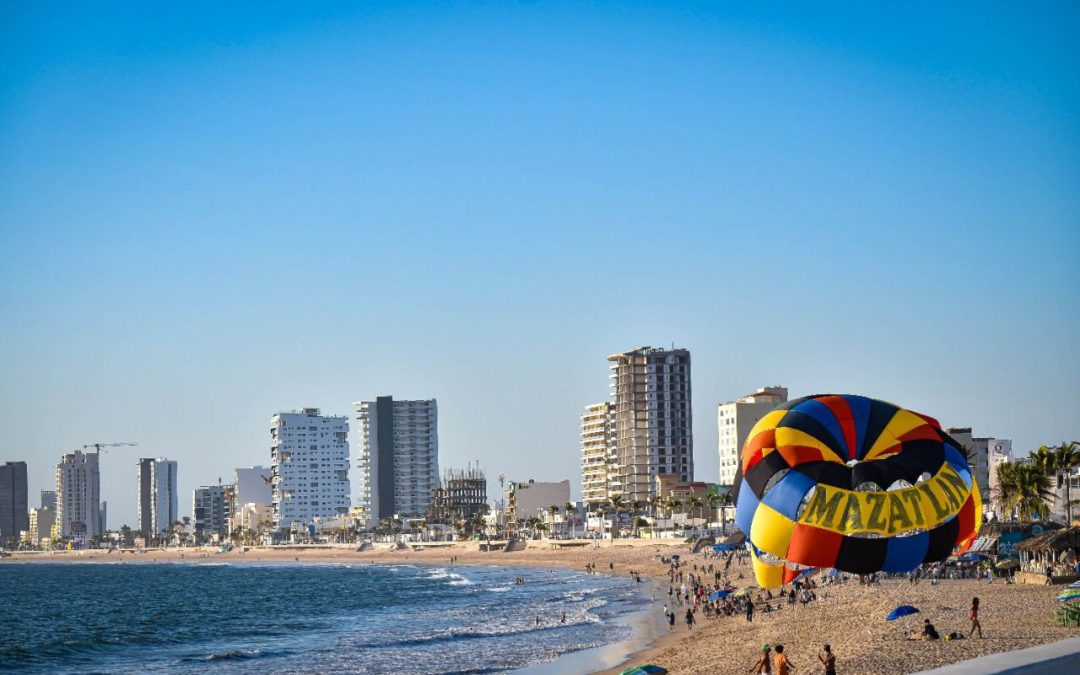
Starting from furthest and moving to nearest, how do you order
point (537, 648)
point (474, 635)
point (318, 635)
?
point (318, 635) → point (474, 635) → point (537, 648)

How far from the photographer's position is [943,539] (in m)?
27.6

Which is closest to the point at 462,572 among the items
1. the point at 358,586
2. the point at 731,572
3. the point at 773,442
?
the point at 358,586

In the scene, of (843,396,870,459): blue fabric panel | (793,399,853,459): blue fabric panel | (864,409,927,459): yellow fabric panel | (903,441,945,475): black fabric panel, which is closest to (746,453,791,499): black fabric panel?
(793,399,853,459): blue fabric panel

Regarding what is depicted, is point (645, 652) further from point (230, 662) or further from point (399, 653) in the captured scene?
point (230, 662)

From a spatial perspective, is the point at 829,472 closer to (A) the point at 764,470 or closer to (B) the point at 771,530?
(A) the point at 764,470

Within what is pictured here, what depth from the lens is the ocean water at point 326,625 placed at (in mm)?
58094

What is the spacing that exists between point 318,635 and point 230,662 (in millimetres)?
13851

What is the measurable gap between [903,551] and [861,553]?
3.12 feet

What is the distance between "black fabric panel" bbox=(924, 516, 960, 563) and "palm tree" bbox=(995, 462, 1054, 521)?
5240 centimetres

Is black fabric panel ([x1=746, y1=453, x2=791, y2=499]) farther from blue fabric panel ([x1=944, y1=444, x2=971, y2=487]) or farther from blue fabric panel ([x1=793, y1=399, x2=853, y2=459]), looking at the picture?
blue fabric panel ([x1=944, y1=444, x2=971, y2=487])

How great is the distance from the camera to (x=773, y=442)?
28062mm

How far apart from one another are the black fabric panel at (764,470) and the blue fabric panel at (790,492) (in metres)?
0.28

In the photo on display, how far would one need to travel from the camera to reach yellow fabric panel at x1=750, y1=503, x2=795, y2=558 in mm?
27297

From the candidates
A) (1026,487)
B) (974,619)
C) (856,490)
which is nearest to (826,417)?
(856,490)
